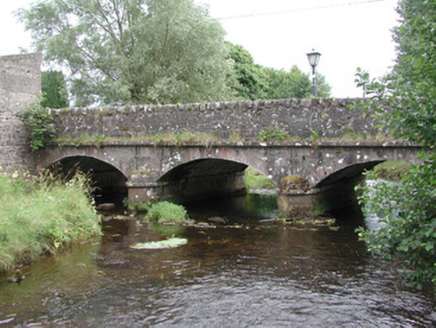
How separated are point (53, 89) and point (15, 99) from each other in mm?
9597

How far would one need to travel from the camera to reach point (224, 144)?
12.4m

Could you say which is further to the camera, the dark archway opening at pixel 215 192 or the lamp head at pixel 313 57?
the dark archway opening at pixel 215 192

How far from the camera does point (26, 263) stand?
8.25 m

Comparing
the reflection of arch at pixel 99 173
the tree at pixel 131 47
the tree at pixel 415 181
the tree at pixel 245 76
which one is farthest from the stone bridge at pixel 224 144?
the tree at pixel 245 76

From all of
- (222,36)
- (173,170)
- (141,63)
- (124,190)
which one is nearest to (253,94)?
(222,36)

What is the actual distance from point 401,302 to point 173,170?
29.8ft

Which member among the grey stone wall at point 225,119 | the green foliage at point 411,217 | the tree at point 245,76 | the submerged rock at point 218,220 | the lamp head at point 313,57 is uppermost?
the tree at point 245,76

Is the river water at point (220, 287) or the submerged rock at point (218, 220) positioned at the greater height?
the submerged rock at point (218, 220)

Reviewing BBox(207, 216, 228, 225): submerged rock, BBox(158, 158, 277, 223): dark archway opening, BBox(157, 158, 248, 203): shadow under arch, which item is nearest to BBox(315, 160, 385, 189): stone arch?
BBox(158, 158, 277, 223): dark archway opening

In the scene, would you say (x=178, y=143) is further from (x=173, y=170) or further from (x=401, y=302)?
(x=401, y=302)

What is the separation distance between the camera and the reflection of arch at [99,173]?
16.3 metres

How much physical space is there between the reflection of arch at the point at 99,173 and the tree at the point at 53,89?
6.72 metres

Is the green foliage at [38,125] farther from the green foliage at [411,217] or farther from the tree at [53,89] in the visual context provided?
the green foliage at [411,217]

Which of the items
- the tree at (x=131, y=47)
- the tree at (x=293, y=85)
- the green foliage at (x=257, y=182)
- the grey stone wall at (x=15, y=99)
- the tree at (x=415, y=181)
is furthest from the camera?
the tree at (x=293, y=85)
